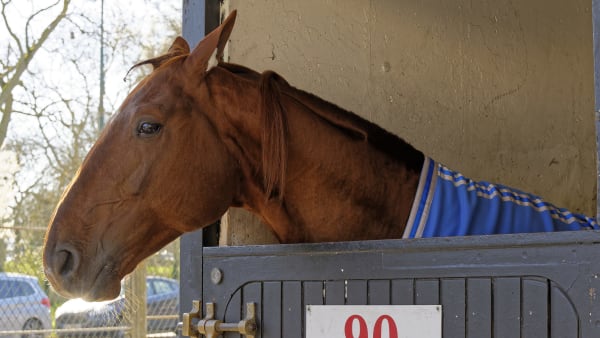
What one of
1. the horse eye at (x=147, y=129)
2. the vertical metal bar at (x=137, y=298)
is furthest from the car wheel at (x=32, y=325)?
the horse eye at (x=147, y=129)

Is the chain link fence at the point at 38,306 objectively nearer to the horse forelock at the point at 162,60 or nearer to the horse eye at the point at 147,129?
the horse forelock at the point at 162,60

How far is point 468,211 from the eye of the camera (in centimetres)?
204

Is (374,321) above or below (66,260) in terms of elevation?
below

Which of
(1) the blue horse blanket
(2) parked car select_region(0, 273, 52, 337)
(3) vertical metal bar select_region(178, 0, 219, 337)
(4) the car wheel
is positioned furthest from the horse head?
(4) the car wheel

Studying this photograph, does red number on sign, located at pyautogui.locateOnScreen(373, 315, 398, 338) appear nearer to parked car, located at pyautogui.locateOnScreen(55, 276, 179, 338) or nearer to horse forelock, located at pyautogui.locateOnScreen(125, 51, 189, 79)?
horse forelock, located at pyautogui.locateOnScreen(125, 51, 189, 79)

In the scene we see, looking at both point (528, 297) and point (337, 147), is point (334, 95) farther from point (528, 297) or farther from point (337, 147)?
point (528, 297)

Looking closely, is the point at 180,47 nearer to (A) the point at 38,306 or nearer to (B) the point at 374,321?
(B) the point at 374,321

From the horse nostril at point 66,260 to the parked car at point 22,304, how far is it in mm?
4121

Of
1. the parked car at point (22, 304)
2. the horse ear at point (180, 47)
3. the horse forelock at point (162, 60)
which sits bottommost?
the parked car at point (22, 304)

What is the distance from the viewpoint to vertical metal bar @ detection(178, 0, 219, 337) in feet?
7.84

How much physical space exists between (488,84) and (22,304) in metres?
4.52

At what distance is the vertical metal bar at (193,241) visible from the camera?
2391 millimetres

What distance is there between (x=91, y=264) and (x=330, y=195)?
2.25 feet

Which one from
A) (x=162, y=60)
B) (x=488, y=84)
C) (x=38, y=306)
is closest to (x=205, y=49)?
(x=162, y=60)
